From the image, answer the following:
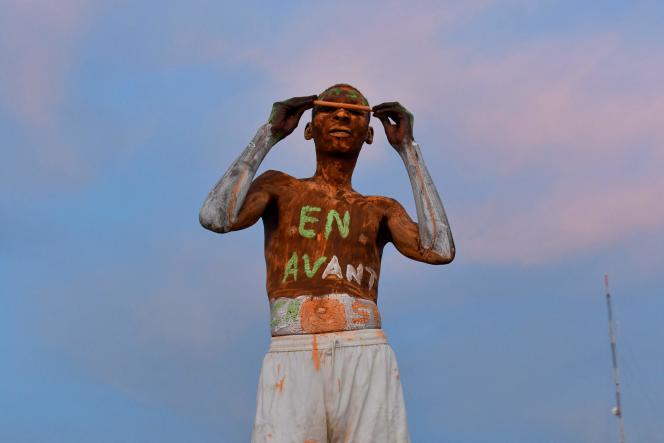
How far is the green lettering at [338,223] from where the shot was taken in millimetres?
9281

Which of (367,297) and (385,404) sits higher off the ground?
(367,297)

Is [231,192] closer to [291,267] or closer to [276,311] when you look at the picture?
[291,267]

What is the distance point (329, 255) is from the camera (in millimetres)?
9180

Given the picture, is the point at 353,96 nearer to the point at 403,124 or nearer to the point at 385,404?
the point at 403,124

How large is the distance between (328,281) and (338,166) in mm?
1063

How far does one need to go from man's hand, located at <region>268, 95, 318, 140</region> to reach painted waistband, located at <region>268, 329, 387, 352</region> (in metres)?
1.62

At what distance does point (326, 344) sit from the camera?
8.91 metres

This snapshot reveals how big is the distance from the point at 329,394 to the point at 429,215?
161 centimetres

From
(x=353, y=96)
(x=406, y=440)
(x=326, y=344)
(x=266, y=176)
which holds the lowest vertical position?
(x=406, y=440)

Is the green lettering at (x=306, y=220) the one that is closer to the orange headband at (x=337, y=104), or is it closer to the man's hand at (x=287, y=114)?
the man's hand at (x=287, y=114)

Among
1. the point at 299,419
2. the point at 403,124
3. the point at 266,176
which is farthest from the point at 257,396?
the point at 403,124

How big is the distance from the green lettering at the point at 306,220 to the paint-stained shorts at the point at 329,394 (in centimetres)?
80

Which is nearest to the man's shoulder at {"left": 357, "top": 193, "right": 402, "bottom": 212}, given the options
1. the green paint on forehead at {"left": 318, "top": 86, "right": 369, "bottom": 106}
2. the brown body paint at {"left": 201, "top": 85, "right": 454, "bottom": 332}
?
the brown body paint at {"left": 201, "top": 85, "right": 454, "bottom": 332}

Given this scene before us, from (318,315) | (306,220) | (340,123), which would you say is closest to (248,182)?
(306,220)
